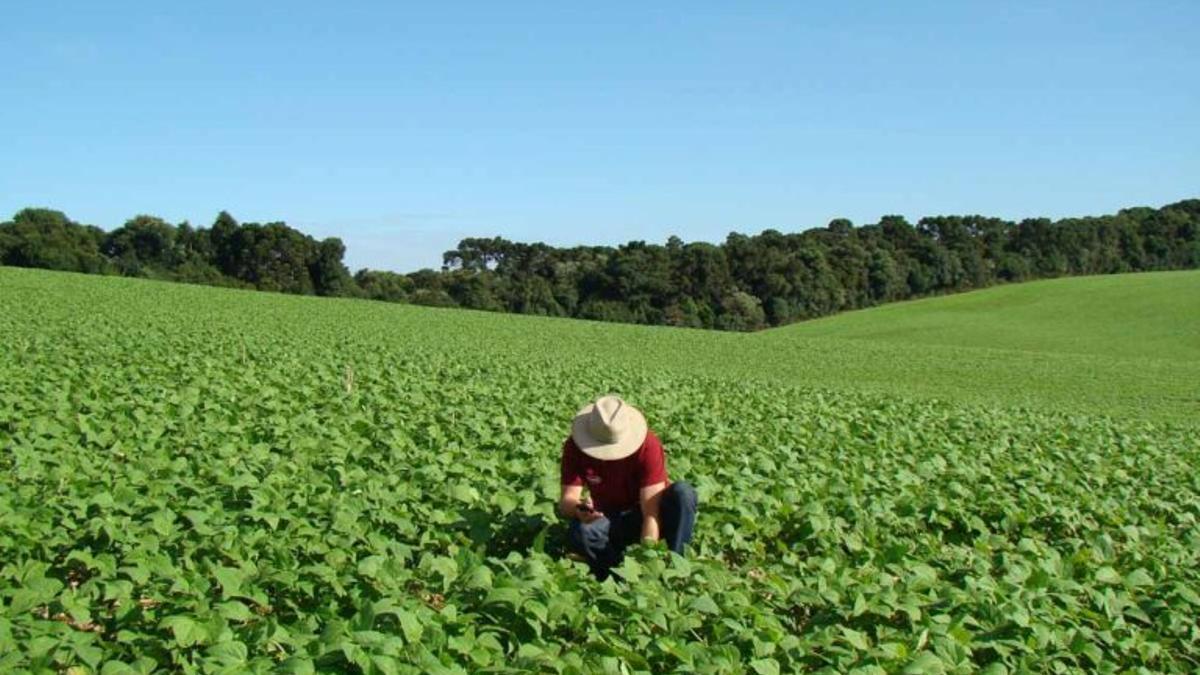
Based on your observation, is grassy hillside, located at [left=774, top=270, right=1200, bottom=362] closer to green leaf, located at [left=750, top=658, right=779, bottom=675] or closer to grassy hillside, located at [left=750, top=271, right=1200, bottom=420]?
grassy hillside, located at [left=750, top=271, right=1200, bottom=420]

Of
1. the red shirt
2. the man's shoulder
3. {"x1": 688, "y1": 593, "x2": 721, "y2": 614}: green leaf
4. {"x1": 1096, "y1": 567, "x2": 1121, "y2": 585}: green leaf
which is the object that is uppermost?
the man's shoulder

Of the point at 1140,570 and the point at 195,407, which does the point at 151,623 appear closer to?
the point at 1140,570

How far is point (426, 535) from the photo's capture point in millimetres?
6617

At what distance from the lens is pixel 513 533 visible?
7.31 metres

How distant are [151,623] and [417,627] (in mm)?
1355

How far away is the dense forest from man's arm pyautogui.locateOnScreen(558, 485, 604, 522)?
7067 centimetres

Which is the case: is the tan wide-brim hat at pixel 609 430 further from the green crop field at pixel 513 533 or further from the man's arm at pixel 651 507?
the green crop field at pixel 513 533

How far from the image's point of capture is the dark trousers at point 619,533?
22.5ft

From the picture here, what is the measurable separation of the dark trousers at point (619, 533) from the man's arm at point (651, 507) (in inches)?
1.4

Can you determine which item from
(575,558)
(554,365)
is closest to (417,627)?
(575,558)

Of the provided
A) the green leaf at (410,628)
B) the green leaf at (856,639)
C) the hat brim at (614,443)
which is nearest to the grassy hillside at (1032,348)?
the hat brim at (614,443)

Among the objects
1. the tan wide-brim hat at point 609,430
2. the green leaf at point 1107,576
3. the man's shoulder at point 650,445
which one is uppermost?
the tan wide-brim hat at point 609,430

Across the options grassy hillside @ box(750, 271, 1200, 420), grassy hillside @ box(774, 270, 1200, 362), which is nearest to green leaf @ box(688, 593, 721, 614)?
grassy hillside @ box(750, 271, 1200, 420)

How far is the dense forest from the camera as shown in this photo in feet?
266
